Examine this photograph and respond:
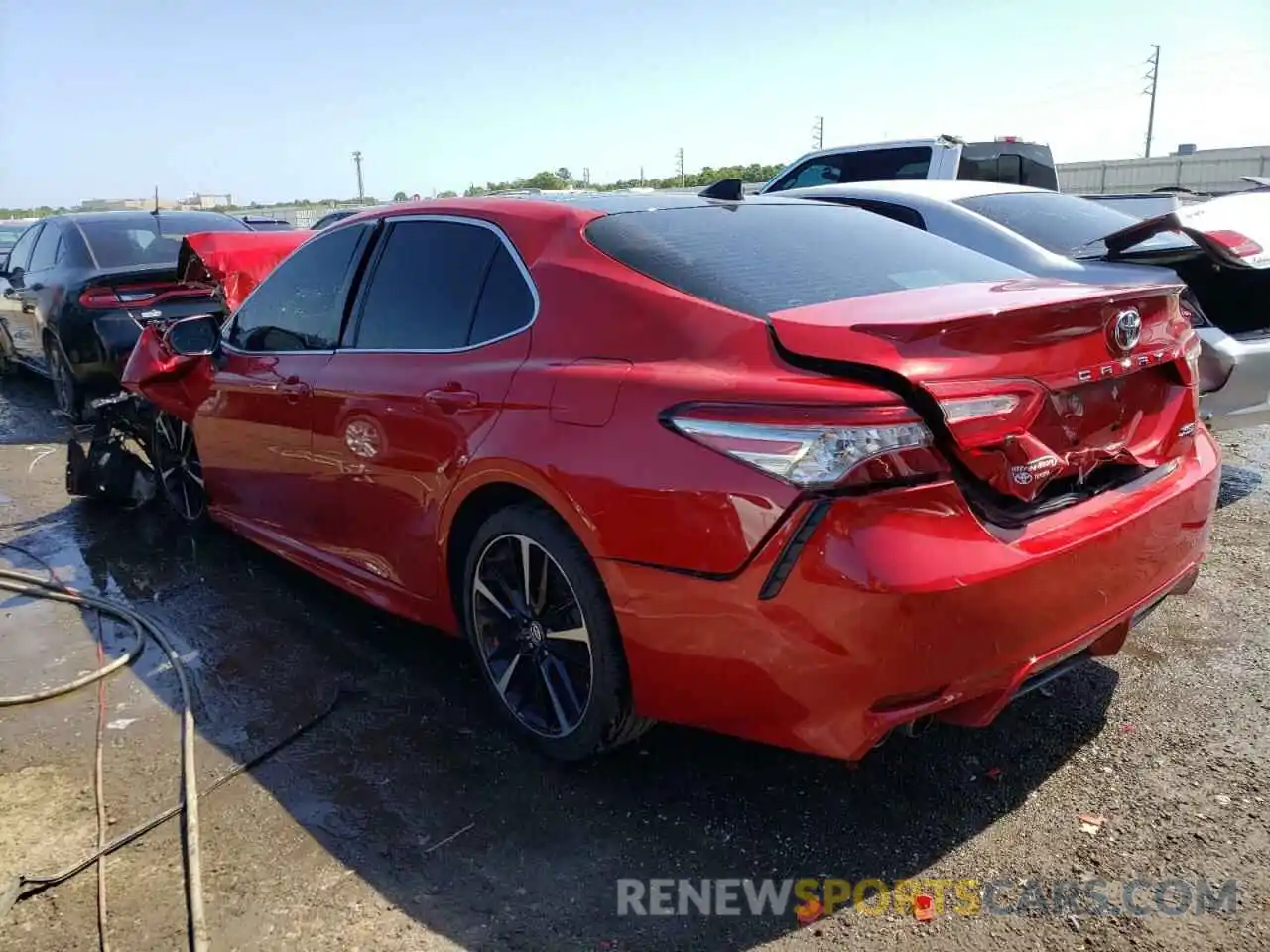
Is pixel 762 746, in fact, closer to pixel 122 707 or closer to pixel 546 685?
pixel 546 685

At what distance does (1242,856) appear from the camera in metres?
2.63

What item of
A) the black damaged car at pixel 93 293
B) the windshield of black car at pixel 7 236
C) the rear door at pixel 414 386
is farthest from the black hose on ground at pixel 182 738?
the windshield of black car at pixel 7 236

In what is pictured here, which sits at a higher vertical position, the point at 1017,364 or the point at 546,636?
the point at 1017,364

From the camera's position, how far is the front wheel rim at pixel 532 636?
3018mm

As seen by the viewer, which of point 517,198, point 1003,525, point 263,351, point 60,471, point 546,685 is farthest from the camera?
point 60,471

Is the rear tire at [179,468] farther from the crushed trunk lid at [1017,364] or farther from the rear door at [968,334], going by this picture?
the crushed trunk lid at [1017,364]

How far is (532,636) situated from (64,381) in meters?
6.80

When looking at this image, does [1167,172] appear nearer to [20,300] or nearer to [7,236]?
[7,236]

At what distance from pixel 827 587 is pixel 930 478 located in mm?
351

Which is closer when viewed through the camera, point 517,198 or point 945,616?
point 945,616

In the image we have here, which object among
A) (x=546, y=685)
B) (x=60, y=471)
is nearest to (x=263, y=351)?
(x=546, y=685)

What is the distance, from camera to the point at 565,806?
299cm

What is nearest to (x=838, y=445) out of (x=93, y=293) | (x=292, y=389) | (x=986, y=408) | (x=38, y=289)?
(x=986, y=408)

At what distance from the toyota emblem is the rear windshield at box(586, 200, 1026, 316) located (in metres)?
0.52
